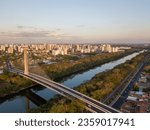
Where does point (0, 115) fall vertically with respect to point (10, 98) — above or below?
above

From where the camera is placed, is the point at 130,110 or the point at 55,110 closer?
the point at 55,110

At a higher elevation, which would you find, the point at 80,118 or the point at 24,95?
the point at 80,118

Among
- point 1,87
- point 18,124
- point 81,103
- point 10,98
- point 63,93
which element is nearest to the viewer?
point 18,124

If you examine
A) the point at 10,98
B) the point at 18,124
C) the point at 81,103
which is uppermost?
the point at 18,124

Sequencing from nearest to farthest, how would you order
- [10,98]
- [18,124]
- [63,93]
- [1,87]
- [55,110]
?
[18,124]
[55,110]
[63,93]
[10,98]
[1,87]

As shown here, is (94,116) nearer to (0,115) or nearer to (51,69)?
(0,115)

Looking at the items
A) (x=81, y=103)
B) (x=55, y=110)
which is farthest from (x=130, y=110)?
(x=55, y=110)

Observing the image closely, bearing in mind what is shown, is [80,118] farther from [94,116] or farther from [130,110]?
[130,110]

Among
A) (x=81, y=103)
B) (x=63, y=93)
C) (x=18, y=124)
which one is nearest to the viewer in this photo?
(x=18, y=124)

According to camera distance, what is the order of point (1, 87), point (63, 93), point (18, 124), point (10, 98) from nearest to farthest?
point (18, 124), point (63, 93), point (10, 98), point (1, 87)

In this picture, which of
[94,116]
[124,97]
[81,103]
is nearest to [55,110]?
[81,103]
